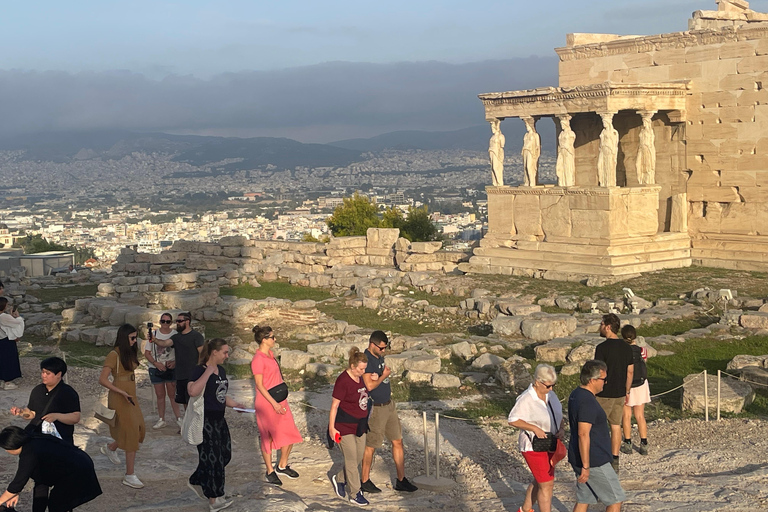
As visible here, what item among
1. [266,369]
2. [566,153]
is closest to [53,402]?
[266,369]

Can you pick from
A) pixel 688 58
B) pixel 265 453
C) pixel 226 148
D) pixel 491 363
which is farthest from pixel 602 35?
pixel 226 148

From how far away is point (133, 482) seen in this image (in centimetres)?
904

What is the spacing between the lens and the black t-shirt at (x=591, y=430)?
24.0 feet

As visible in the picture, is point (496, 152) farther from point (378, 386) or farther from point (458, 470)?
point (378, 386)

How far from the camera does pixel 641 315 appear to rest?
16.9 meters

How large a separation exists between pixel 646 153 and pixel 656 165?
1424 millimetres

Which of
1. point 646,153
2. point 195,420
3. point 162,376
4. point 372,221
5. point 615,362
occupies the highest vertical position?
point 646,153

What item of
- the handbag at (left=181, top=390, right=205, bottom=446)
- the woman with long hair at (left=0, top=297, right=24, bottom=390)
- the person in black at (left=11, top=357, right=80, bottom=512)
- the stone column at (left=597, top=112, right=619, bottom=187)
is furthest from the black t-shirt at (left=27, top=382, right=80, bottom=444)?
the stone column at (left=597, top=112, right=619, bottom=187)

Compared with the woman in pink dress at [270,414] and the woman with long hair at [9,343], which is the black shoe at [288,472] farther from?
the woman with long hair at [9,343]

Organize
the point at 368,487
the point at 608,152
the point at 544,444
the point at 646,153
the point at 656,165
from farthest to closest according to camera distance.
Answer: the point at 656,165 → the point at 646,153 → the point at 608,152 → the point at 368,487 → the point at 544,444

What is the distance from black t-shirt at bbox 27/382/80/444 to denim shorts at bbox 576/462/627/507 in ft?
13.0

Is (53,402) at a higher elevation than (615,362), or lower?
→ higher

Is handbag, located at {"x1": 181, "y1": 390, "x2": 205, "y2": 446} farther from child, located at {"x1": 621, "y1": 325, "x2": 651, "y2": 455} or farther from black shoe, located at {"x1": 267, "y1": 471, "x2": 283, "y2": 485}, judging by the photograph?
child, located at {"x1": 621, "y1": 325, "x2": 651, "y2": 455}

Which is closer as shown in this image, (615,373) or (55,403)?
(55,403)
